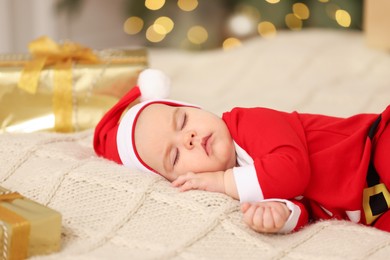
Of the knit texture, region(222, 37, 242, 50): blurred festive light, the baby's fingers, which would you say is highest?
the baby's fingers

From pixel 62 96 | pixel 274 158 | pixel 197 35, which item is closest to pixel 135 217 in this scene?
pixel 274 158

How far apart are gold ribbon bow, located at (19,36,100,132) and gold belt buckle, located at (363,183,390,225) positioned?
34.7 inches

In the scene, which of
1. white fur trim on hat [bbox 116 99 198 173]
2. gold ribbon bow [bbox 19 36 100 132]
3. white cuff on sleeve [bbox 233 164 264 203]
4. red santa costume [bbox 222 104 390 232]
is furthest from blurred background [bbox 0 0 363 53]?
white cuff on sleeve [bbox 233 164 264 203]

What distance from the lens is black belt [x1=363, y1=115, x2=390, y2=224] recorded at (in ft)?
3.96

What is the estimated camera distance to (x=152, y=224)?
3.59 feet

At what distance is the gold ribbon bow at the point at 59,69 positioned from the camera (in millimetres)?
1772

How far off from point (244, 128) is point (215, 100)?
833mm

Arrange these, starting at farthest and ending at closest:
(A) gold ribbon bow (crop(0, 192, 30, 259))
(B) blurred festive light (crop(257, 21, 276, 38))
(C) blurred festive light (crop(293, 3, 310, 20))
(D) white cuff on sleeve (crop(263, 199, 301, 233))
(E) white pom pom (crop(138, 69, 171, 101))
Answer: (B) blurred festive light (crop(257, 21, 276, 38)) → (C) blurred festive light (crop(293, 3, 310, 20)) → (E) white pom pom (crop(138, 69, 171, 101)) → (D) white cuff on sleeve (crop(263, 199, 301, 233)) → (A) gold ribbon bow (crop(0, 192, 30, 259))

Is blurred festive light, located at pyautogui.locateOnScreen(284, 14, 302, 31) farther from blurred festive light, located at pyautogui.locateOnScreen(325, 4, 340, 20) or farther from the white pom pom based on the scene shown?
the white pom pom

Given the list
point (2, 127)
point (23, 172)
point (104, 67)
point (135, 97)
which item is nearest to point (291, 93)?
point (104, 67)

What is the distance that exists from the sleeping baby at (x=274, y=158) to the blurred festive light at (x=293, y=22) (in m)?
1.94

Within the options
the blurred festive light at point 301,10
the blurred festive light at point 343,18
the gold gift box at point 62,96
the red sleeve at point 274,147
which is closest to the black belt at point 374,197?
the red sleeve at point 274,147

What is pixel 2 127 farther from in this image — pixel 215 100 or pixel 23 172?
pixel 215 100

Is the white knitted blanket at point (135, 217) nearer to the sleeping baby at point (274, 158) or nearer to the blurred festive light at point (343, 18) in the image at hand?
the sleeping baby at point (274, 158)
